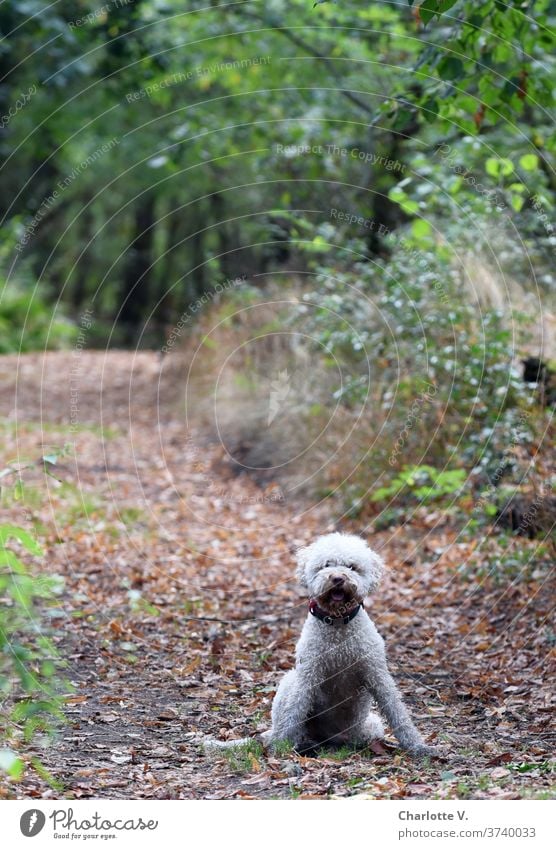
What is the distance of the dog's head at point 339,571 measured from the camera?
15.7 ft

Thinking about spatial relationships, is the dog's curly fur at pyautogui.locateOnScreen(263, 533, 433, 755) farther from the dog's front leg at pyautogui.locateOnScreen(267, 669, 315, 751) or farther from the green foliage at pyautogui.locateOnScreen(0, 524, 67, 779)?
the green foliage at pyautogui.locateOnScreen(0, 524, 67, 779)

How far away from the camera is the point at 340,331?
10773mm

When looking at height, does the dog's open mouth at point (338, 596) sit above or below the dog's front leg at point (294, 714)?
above

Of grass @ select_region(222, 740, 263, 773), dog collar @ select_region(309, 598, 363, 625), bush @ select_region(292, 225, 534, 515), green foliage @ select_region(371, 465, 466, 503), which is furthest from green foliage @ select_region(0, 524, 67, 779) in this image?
bush @ select_region(292, 225, 534, 515)

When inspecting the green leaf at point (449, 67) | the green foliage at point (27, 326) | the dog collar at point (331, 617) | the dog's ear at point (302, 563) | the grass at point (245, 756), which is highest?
the green foliage at point (27, 326)

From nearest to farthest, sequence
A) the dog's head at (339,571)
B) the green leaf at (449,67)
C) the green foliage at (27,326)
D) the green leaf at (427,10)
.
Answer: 1. the dog's head at (339,571)
2. the green leaf at (427,10)
3. the green leaf at (449,67)
4. the green foliage at (27,326)

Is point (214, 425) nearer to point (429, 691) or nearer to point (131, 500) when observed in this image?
point (131, 500)

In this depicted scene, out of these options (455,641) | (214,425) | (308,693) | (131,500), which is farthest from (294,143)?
(308,693)

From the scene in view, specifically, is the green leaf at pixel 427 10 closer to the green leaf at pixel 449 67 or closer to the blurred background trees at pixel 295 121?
the blurred background trees at pixel 295 121

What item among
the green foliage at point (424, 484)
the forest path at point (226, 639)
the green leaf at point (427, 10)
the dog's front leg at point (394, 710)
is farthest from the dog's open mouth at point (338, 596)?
the green foliage at point (424, 484)

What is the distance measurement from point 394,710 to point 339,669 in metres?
0.34

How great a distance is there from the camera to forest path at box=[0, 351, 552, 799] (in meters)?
4.82

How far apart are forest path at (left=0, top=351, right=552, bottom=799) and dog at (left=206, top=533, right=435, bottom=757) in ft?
0.59

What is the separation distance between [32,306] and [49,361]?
12.5ft
